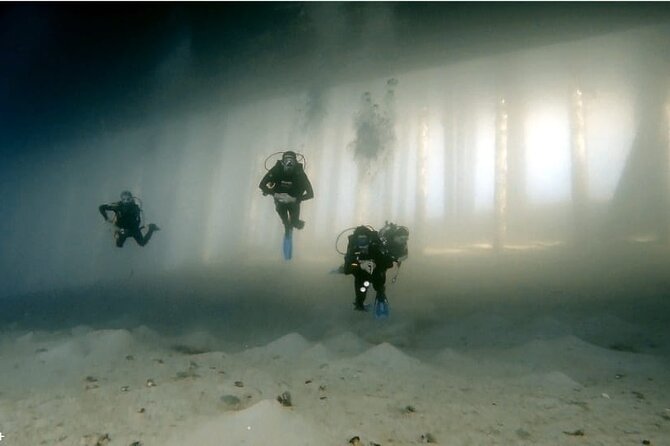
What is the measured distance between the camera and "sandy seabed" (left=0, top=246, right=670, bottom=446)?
285 centimetres

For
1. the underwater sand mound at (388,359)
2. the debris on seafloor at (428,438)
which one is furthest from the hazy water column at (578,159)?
the debris on seafloor at (428,438)

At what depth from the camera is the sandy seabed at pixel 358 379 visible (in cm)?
285

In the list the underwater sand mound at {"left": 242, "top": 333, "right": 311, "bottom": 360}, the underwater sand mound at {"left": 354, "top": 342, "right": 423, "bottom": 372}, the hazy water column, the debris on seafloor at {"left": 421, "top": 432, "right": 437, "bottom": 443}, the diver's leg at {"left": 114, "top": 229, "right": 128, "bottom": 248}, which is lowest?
the underwater sand mound at {"left": 242, "top": 333, "right": 311, "bottom": 360}

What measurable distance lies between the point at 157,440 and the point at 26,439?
105 centimetres

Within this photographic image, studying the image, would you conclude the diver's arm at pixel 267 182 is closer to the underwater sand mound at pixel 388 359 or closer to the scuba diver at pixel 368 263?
the scuba diver at pixel 368 263

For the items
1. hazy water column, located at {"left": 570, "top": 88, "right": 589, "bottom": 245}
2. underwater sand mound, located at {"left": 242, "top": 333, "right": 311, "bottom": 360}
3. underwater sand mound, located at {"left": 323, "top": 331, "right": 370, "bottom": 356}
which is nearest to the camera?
underwater sand mound, located at {"left": 242, "top": 333, "right": 311, "bottom": 360}

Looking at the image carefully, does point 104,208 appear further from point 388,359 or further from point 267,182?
point 388,359

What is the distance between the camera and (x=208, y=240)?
72.7m

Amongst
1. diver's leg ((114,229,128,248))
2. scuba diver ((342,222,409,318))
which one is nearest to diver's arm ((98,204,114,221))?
diver's leg ((114,229,128,248))

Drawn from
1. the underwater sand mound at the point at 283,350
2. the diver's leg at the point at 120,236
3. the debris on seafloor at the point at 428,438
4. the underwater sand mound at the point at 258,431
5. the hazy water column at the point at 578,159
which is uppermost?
the hazy water column at the point at 578,159

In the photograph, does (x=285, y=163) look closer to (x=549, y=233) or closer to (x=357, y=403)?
(x=357, y=403)

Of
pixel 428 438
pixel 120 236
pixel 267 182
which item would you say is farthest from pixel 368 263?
pixel 120 236

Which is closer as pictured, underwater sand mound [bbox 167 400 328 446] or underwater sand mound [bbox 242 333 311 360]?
underwater sand mound [bbox 167 400 328 446]

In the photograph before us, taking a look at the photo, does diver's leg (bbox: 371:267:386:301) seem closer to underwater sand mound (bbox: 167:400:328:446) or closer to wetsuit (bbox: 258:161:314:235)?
wetsuit (bbox: 258:161:314:235)
